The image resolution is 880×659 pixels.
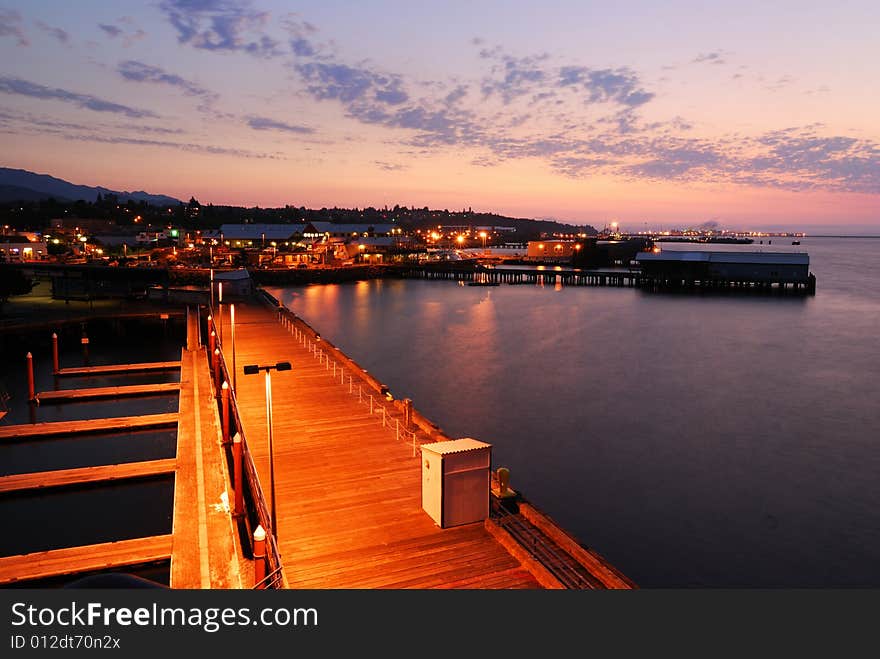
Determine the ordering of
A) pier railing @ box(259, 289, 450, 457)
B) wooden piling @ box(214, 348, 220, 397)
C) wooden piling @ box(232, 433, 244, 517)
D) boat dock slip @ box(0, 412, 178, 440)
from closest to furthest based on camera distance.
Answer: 1. wooden piling @ box(232, 433, 244, 517)
2. pier railing @ box(259, 289, 450, 457)
3. boat dock slip @ box(0, 412, 178, 440)
4. wooden piling @ box(214, 348, 220, 397)

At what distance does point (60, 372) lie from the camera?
37.8 m

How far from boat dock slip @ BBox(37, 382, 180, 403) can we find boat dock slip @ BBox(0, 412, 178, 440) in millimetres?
5760

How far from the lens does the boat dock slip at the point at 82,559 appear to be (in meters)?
14.8

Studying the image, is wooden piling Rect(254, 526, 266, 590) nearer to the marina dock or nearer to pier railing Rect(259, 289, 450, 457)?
the marina dock

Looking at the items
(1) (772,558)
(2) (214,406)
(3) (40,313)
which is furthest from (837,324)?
(3) (40,313)

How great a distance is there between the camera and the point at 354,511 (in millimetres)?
13305

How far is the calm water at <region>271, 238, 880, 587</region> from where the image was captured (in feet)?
63.5

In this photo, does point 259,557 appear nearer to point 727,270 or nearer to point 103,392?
point 103,392

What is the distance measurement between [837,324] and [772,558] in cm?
5802

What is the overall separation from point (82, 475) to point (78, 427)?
6.21 meters

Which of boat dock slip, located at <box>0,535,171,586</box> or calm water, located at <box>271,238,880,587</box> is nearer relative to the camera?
boat dock slip, located at <box>0,535,171,586</box>

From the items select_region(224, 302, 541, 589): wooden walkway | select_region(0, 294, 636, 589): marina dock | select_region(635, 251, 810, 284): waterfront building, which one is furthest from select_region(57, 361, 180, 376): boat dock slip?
select_region(635, 251, 810, 284): waterfront building

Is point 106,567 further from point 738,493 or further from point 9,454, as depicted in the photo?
point 738,493

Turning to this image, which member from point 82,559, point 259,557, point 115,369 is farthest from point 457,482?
point 115,369
